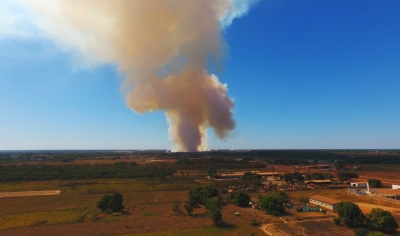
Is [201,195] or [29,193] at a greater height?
[201,195]

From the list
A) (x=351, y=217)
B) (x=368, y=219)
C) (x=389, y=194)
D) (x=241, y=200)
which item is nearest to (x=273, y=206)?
(x=241, y=200)

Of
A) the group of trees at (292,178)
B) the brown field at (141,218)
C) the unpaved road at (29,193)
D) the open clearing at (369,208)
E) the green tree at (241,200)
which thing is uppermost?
the group of trees at (292,178)

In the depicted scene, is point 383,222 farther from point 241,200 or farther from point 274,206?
point 241,200

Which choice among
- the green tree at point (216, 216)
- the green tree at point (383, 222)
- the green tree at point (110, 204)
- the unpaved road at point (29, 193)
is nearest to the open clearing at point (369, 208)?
the green tree at point (383, 222)

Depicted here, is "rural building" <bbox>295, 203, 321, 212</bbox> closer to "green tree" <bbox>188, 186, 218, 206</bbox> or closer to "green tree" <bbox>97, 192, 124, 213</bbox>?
"green tree" <bbox>188, 186, 218, 206</bbox>

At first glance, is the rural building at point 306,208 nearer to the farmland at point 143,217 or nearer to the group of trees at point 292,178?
the farmland at point 143,217

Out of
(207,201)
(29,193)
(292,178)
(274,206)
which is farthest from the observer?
(292,178)

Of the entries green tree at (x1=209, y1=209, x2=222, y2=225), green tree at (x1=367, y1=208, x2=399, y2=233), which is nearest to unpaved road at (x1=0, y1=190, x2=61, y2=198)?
green tree at (x1=209, y1=209, x2=222, y2=225)
